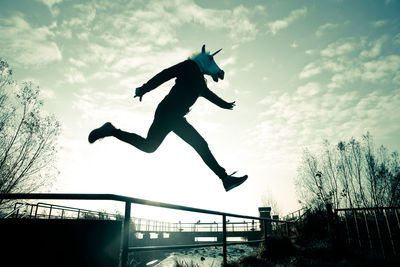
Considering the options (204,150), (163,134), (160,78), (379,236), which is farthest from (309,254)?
(160,78)

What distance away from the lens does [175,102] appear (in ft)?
7.36

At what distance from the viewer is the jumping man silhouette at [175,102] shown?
7.36ft

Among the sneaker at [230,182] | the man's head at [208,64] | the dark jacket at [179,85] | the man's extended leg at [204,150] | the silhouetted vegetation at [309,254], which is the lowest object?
the silhouetted vegetation at [309,254]

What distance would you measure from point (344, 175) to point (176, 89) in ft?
91.7

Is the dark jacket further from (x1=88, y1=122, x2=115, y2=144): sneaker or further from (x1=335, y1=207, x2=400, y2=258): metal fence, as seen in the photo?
(x1=335, y1=207, x2=400, y2=258): metal fence

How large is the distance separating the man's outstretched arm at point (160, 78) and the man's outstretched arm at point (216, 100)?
19.7 inches

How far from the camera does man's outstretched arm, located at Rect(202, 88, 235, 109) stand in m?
2.72

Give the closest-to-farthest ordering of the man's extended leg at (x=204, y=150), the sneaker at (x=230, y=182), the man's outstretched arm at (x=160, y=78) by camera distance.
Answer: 1. the man's outstretched arm at (x=160, y=78)
2. the man's extended leg at (x=204, y=150)
3. the sneaker at (x=230, y=182)

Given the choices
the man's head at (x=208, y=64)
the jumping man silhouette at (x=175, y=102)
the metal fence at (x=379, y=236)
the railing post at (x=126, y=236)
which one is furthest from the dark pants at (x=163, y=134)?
the metal fence at (x=379, y=236)

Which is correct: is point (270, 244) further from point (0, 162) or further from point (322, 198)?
point (322, 198)

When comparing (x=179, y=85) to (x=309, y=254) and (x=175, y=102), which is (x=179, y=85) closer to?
(x=175, y=102)

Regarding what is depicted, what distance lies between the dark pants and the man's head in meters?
0.53

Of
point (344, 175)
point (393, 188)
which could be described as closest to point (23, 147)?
point (344, 175)

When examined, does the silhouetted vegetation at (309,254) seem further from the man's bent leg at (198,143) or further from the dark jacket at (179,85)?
the dark jacket at (179,85)
